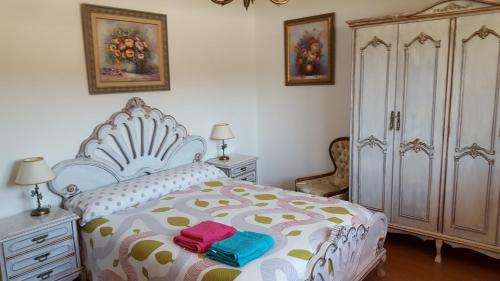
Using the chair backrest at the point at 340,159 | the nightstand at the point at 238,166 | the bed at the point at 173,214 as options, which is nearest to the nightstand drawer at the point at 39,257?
the bed at the point at 173,214

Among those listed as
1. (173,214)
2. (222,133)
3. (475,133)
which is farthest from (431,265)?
(222,133)

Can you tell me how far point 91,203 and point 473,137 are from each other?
282cm

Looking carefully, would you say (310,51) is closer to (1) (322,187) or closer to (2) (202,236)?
(1) (322,187)

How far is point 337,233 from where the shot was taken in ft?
6.87

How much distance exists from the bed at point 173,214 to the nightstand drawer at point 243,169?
287 millimetres

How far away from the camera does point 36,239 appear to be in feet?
7.62

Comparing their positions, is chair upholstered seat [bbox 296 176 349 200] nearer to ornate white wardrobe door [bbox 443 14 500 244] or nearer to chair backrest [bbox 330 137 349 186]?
chair backrest [bbox 330 137 349 186]

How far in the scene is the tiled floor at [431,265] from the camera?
273cm

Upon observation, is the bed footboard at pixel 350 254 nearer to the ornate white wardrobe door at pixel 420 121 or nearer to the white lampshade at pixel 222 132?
the ornate white wardrobe door at pixel 420 121

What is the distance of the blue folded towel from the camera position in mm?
1831

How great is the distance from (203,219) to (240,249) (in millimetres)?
662

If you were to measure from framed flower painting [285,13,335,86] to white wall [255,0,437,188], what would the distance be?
0.06 meters

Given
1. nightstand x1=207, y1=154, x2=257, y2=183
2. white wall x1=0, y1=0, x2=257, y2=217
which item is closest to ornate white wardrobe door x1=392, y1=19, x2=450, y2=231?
nightstand x1=207, y1=154, x2=257, y2=183

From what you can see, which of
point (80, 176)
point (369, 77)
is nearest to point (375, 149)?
point (369, 77)
